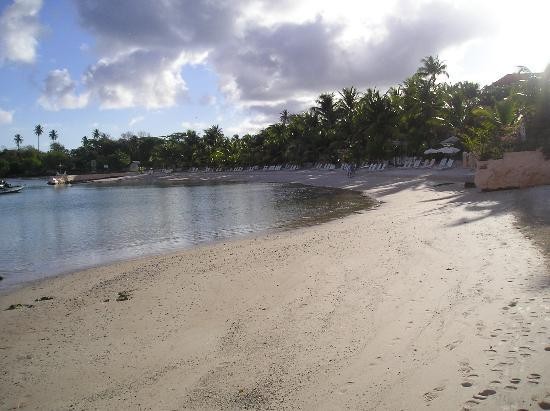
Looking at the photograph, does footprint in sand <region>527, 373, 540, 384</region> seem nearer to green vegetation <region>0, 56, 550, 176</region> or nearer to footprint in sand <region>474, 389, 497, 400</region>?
footprint in sand <region>474, 389, 497, 400</region>

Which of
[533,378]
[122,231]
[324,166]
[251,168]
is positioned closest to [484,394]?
[533,378]

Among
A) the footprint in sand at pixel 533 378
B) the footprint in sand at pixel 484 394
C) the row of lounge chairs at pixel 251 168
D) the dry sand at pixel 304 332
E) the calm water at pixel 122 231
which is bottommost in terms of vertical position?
the calm water at pixel 122 231

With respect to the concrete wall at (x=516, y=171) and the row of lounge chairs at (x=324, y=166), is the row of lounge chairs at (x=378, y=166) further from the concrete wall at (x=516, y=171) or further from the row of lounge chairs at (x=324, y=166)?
the concrete wall at (x=516, y=171)

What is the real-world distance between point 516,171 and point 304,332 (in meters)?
16.1

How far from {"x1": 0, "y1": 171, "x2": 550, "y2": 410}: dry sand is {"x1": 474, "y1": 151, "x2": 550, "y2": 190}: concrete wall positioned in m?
8.72

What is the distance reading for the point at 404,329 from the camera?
5.43 m

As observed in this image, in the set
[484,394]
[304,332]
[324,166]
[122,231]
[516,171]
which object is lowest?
[122,231]

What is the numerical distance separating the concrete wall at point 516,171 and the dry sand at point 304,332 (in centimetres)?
872

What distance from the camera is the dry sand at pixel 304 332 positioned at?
13.6ft

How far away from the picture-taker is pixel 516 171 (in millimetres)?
18453

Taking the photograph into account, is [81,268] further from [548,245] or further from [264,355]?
[548,245]

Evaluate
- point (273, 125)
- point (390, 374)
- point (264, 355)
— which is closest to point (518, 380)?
point (390, 374)

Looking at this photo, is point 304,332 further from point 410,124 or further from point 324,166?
point 324,166

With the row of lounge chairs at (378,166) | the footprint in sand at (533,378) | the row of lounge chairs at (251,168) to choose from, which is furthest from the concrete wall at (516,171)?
the row of lounge chairs at (251,168)
